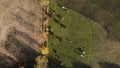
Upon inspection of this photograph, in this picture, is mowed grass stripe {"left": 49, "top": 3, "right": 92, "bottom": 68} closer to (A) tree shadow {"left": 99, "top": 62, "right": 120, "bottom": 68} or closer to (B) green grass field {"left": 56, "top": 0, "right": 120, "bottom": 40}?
(B) green grass field {"left": 56, "top": 0, "right": 120, "bottom": 40}

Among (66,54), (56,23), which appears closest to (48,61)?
(66,54)

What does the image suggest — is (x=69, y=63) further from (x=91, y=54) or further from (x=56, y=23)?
(x=56, y=23)

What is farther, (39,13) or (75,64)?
(39,13)

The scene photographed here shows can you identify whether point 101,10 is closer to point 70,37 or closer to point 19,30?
point 70,37

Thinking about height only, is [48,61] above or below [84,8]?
below

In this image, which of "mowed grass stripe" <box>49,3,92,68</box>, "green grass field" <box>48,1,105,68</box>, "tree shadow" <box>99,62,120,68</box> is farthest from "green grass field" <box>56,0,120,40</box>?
"tree shadow" <box>99,62,120,68</box>

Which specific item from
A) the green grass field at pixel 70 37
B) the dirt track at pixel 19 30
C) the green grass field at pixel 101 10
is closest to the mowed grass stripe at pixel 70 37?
the green grass field at pixel 70 37
